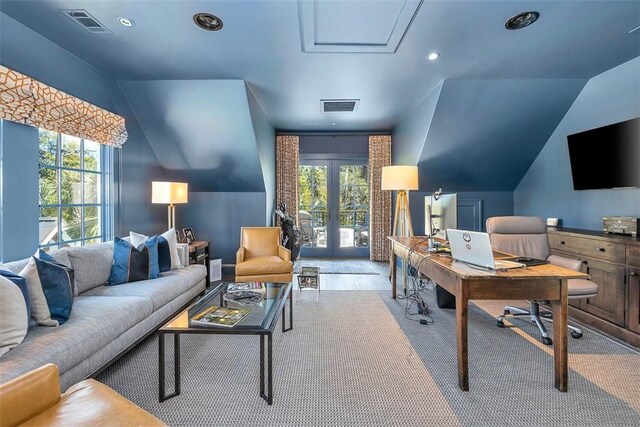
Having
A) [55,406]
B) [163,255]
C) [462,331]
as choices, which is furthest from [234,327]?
[163,255]

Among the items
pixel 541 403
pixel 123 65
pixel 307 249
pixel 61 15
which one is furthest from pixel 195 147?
pixel 541 403

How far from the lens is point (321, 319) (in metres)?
2.86

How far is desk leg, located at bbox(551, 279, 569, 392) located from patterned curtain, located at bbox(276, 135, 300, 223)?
422cm

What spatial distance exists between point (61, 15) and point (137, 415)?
2793 millimetres

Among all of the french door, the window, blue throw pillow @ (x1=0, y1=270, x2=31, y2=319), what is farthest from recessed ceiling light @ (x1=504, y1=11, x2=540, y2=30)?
the window

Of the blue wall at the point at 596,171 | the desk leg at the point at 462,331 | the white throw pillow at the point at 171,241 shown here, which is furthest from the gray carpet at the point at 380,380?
the blue wall at the point at 596,171

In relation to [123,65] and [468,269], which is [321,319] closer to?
[468,269]

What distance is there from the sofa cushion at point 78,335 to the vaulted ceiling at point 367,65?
2.10m

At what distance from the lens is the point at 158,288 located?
245cm

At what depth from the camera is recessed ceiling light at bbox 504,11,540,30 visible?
7.02 ft

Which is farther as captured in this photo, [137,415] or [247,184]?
[247,184]

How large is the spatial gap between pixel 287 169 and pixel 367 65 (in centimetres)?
285

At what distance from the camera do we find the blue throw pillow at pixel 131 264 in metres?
2.57

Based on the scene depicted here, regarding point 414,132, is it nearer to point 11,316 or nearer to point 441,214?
point 441,214
